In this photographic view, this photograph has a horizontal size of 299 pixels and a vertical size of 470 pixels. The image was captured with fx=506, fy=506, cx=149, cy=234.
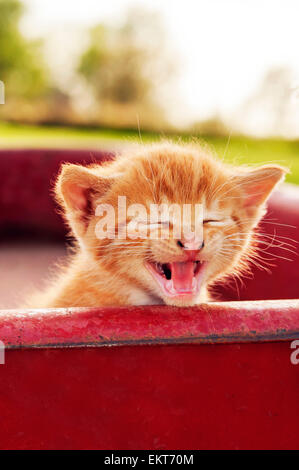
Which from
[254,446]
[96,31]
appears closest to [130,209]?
[254,446]

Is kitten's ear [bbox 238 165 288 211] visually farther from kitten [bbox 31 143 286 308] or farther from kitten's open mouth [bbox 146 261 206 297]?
kitten's open mouth [bbox 146 261 206 297]

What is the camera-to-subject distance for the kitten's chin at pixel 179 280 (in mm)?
910

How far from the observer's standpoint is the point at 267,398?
0.82 metres

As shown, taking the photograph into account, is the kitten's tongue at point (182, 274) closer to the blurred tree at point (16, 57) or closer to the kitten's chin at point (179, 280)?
the kitten's chin at point (179, 280)

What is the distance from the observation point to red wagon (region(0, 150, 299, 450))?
2.45 ft

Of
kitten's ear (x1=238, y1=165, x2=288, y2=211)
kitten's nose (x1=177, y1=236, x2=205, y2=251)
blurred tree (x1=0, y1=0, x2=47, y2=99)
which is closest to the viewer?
kitten's nose (x1=177, y1=236, x2=205, y2=251)

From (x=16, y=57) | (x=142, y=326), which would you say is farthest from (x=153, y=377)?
(x=16, y=57)

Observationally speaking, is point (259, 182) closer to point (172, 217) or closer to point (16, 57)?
point (172, 217)

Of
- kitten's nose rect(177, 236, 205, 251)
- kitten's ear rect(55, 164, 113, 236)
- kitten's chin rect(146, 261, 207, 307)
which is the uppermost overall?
kitten's ear rect(55, 164, 113, 236)

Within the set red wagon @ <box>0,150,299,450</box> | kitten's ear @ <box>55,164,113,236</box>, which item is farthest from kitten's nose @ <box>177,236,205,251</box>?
kitten's ear @ <box>55,164,113,236</box>

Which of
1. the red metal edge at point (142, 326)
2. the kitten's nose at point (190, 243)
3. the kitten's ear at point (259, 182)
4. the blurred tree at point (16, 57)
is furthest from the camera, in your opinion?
the blurred tree at point (16, 57)

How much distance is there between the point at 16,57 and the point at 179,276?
31.5 ft

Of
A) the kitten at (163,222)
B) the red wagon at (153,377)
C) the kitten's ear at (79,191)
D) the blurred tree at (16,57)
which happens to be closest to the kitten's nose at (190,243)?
the kitten at (163,222)

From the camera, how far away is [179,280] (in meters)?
0.95
